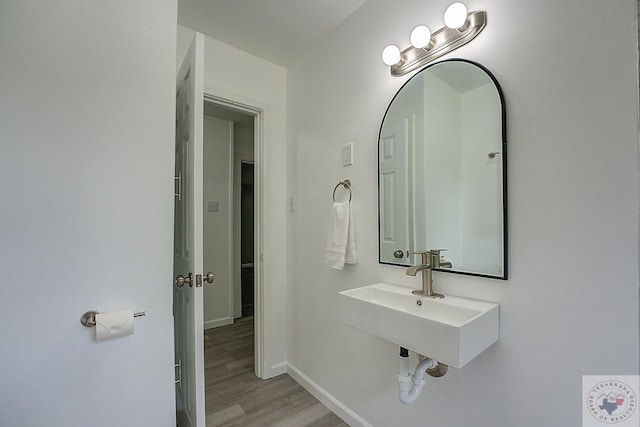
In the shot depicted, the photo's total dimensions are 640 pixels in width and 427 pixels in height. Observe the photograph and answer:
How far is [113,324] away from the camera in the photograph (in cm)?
98

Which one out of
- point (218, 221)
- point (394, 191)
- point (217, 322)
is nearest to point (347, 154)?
point (394, 191)

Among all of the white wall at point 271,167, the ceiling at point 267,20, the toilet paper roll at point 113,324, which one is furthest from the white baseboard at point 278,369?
the ceiling at point 267,20

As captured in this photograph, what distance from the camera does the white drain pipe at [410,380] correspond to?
1.13 metres

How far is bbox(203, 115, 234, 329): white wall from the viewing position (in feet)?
10.6

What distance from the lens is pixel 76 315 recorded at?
968 millimetres

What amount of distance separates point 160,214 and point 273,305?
133cm

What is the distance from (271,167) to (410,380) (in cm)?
169

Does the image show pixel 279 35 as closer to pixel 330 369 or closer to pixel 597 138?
pixel 597 138

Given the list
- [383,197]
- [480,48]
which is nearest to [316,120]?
[383,197]

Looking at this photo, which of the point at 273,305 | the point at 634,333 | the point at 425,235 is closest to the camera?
the point at 634,333

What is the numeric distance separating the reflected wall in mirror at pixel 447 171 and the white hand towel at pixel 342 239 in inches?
8.0

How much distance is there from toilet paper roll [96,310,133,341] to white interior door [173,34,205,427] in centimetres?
25

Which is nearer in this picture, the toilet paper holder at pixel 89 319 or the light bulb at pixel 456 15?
the toilet paper holder at pixel 89 319

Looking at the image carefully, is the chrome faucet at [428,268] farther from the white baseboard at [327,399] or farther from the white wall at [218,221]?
the white wall at [218,221]
